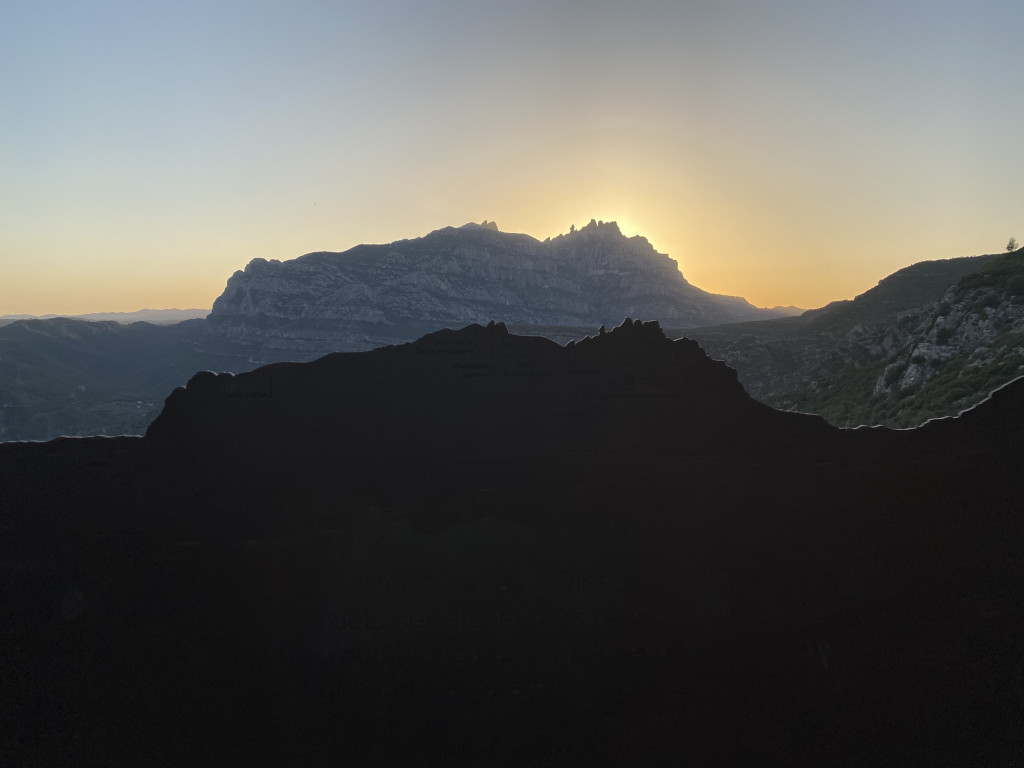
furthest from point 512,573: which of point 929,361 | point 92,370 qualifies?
point 92,370

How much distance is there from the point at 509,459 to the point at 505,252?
156950mm

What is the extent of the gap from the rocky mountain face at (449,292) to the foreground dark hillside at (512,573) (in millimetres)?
96571

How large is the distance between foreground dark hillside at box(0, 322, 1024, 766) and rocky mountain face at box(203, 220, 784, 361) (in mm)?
96571

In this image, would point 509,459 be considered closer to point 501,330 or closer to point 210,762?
point 501,330

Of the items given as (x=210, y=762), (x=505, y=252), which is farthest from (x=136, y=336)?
(x=210, y=762)

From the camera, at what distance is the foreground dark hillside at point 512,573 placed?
5.49 meters

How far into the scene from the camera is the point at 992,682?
5926 millimetres

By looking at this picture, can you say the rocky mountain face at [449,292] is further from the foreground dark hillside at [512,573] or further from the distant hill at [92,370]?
the foreground dark hillside at [512,573]

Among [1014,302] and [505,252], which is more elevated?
[505,252]

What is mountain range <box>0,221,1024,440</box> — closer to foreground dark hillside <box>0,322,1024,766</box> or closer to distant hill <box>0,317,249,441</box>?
distant hill <box>0,317,249,441</box>

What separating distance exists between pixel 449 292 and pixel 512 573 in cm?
13227

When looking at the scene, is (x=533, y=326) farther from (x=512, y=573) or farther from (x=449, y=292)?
(x=512, y=573)

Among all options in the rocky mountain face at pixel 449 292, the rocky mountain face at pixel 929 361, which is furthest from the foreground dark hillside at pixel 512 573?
the rocky mountain face at pixel 449 292

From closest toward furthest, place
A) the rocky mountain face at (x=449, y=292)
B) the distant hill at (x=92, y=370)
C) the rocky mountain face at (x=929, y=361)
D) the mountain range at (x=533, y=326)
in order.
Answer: the rocky mountain face at (x=929, y=361) < the mountain range at (x=533, y=326) < the distant hill at (x=92, y=370) < the rocky mountain face at (x=449, y=292)
